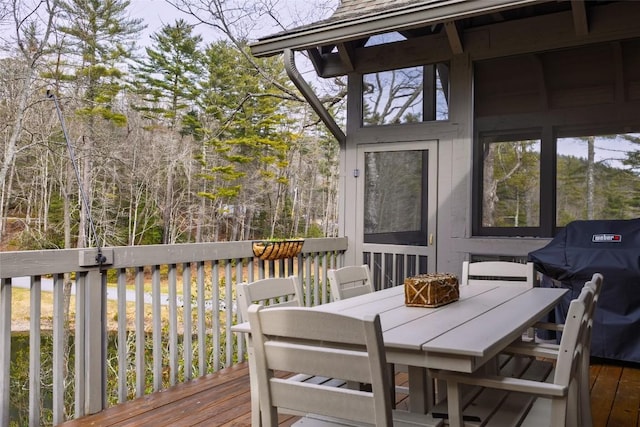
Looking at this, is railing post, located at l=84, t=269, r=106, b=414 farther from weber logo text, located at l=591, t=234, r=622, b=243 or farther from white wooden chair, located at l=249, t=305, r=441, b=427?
weber logo text, located at l=591, t=234, r=622, b=243

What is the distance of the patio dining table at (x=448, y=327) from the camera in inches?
63.1

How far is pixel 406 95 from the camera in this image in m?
5.06

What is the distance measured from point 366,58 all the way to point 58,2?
463 inches

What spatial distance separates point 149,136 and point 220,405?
14.2m

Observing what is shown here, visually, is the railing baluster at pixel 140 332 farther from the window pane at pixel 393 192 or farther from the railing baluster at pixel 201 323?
the window pane at pixel 393 192

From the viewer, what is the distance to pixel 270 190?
18.3m

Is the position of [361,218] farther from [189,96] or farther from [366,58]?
[189,96]

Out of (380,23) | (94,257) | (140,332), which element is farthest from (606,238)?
(94,257)

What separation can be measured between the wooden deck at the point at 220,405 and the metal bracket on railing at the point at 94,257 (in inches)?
31.8

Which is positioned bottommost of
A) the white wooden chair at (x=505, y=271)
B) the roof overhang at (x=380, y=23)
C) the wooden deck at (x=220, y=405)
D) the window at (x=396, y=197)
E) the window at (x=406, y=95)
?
the wooden deck at (x=220, y=405)

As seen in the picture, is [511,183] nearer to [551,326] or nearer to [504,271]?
[504,271]

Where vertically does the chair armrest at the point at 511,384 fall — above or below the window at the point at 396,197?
below

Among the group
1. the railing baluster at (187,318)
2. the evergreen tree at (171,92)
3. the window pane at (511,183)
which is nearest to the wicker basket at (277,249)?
the railing baluster at (187,318)

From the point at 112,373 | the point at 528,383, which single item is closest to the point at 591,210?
the point at 528,383
